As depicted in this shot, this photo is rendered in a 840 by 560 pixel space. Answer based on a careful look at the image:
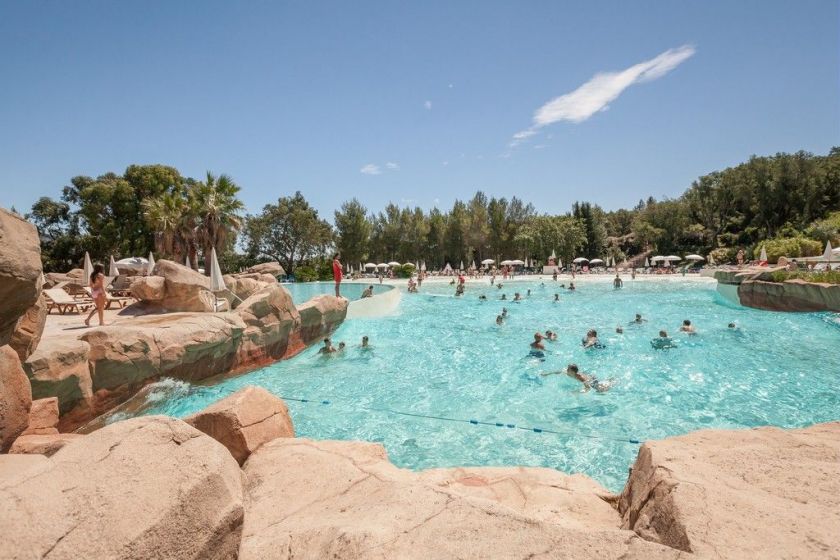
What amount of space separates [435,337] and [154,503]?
13201 mm

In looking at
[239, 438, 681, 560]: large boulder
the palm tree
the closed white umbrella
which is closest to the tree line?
the palm tree

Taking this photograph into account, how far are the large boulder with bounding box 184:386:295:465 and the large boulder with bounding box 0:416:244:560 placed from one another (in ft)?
5.80

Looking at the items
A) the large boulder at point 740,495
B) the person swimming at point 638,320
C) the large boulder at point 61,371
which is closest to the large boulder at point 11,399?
the large boulder at point 61,371

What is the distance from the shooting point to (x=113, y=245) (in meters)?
33.7

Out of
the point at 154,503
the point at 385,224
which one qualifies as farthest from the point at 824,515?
the point at 385,224

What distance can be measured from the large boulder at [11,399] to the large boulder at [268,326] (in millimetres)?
6058

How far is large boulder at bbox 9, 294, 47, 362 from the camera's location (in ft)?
17.5

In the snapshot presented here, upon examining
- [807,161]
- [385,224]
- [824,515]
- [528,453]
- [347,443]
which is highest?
[807,161]

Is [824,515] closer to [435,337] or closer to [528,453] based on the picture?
[528,453]

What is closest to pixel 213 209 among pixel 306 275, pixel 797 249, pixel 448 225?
pixel 306 275

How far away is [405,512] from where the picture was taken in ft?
8.64

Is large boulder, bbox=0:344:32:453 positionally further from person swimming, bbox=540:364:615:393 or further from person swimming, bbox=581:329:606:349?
person swimming, bbox=581:329:606:349

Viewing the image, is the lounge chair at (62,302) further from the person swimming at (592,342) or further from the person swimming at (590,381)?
the person swimming at (592,342)

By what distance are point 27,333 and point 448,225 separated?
169 ft
